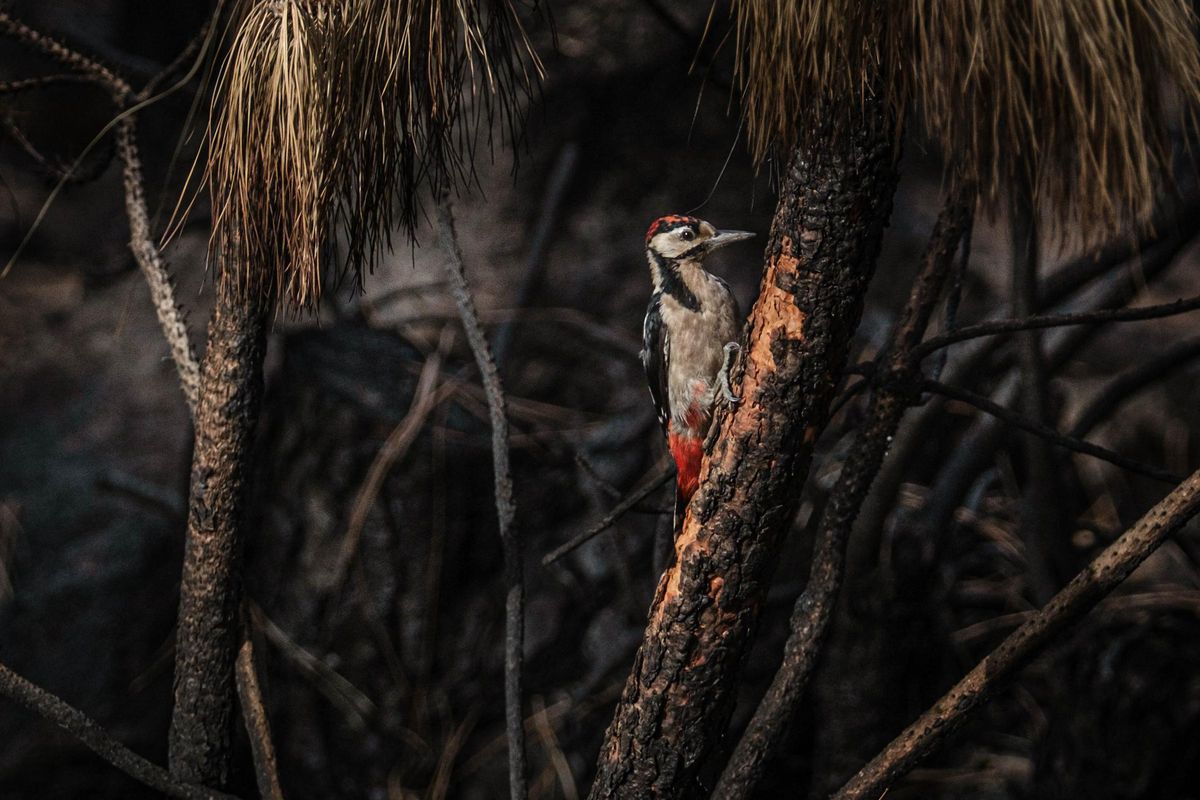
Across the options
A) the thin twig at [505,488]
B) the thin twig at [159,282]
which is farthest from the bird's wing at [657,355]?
the thin twig at [159,282]

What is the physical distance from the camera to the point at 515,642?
128 centimetres

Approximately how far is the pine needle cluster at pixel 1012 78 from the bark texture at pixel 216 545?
0.63 meters

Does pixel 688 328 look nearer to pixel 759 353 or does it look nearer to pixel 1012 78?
pixel 759 353

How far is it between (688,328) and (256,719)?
0.68m

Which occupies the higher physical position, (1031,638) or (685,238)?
(685,238)

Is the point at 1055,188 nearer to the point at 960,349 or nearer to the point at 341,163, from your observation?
the point at 341,163

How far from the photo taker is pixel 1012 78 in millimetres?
666

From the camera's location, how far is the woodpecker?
43.9 inches

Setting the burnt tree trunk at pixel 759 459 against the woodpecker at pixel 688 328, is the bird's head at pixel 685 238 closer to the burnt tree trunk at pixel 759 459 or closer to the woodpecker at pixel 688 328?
the woodpecker at pixel 688 328

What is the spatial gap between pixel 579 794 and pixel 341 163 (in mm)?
1374

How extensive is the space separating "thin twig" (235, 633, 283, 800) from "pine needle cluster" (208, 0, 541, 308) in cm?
45

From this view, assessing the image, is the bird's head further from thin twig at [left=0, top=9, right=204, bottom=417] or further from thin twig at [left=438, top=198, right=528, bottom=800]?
thin twig at [left=0, top=9, right=204, bottom=417]

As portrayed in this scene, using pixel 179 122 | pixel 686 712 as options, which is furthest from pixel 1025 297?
pixel 179 122

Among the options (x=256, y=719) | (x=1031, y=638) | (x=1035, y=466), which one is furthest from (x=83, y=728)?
(x=1035, y=466)
